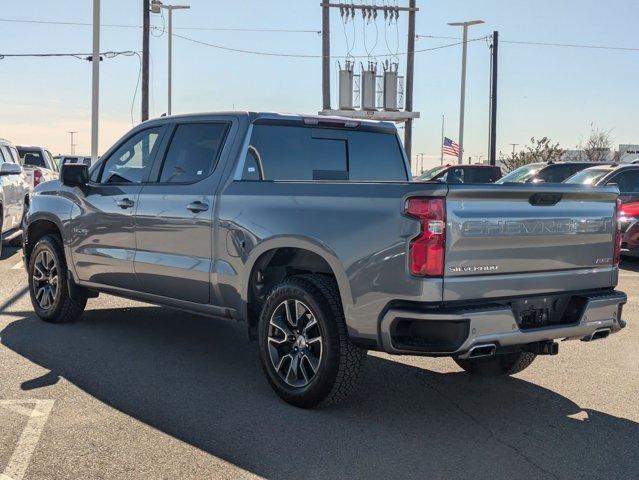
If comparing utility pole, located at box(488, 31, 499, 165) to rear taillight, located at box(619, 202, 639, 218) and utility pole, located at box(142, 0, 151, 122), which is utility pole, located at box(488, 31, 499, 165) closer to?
utility pole, located at box(142, 0, 151, 122)

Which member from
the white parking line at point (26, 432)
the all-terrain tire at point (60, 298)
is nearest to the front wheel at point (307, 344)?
the white parking line at point (26, 432)

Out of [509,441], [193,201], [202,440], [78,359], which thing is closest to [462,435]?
[509,441]

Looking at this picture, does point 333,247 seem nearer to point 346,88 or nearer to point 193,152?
point 193,152

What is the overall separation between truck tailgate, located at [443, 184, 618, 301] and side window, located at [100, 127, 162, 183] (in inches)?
124

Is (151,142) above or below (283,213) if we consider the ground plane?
above

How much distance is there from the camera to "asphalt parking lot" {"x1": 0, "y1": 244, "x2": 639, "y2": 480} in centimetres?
416

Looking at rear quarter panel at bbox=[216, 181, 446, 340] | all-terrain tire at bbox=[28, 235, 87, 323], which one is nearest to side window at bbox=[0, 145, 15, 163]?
all-terrain tire at bbox=[28, 235, 87, 323]

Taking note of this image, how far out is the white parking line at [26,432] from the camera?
4023 millimetres

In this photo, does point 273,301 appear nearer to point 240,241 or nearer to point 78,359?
point 240,241

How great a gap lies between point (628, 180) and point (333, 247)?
34.2 ft

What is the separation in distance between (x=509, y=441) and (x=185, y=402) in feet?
6.78

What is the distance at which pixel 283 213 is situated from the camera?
5180 millimetres

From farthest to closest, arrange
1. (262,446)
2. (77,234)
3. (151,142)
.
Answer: (77,234), (151,142), (262,446)

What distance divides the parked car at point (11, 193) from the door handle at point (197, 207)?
6.33m
